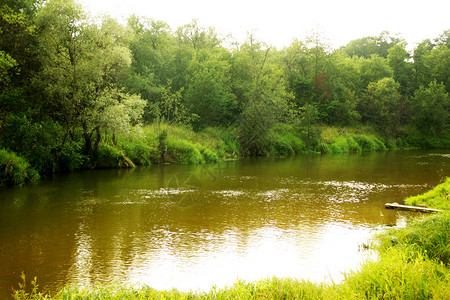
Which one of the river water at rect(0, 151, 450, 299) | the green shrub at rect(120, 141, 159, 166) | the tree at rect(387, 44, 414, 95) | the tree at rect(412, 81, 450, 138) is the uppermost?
the tree at rect(387, 44, 414, 95)

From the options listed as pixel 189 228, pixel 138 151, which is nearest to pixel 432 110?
pixel 138 151

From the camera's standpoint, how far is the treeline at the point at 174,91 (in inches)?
792

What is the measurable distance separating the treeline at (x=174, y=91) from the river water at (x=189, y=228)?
423cm

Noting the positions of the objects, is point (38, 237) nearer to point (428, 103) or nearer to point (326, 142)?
point (326, 142)

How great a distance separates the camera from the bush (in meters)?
16.7

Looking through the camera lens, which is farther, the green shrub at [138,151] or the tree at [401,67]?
the tree at [401,67]

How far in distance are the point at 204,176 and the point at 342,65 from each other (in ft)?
133

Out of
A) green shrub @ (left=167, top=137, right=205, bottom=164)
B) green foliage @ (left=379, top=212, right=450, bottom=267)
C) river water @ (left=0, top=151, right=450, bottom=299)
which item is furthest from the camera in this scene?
green shrub @ (left=167, top=137, right=205, bottom=164)

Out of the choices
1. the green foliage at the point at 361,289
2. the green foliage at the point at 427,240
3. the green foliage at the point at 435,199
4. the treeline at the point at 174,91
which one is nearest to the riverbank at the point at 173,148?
the treeline at the point at 174,91

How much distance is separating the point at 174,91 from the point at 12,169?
2222cm

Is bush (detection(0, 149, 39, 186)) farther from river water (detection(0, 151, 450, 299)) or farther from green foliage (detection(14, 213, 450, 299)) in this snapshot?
green foliage (detection(14, 213, 450, 299))

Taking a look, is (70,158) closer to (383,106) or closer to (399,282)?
(399,282)

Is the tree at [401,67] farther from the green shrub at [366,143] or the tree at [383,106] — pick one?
the green shrub at [366,143]

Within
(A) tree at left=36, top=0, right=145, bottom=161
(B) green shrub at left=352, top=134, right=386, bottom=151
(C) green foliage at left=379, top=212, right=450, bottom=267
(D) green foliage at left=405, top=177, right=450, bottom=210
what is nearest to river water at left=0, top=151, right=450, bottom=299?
(C) green foliage at left=379, top=212, right=450, bottom=267
